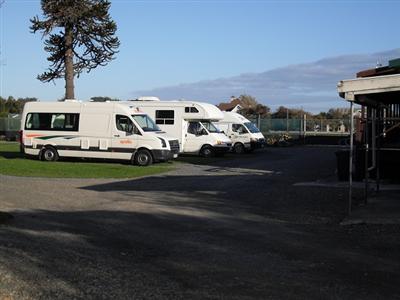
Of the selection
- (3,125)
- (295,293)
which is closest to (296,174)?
(295,293)

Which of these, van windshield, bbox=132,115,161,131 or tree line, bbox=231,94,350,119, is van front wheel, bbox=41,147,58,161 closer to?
van windshield, bbox=132,115,161,131

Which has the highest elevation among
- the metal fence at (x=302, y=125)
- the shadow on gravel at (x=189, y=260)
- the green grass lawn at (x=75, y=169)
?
the metal fence at (x=302, y=125)

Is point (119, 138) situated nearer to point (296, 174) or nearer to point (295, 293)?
point (296, 174)

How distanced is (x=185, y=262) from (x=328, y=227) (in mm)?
3559

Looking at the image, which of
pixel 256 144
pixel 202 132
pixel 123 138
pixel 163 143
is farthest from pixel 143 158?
pixel 256 144

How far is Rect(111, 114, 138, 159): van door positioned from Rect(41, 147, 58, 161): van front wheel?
2883 mm

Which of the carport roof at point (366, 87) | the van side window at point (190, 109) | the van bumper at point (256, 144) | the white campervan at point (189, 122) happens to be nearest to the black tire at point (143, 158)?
the white campervan at point (189, 122)

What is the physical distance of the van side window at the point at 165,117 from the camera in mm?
30000

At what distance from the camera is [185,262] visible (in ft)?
25.0

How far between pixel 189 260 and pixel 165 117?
22.7 m

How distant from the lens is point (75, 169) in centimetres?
2284

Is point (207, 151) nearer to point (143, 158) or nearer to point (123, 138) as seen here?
point (143, 158)

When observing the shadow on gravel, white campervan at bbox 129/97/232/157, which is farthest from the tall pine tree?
the shadow on gravel

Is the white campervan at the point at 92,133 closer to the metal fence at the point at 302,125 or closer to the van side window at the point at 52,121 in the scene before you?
the van side window at the point at 52,121
